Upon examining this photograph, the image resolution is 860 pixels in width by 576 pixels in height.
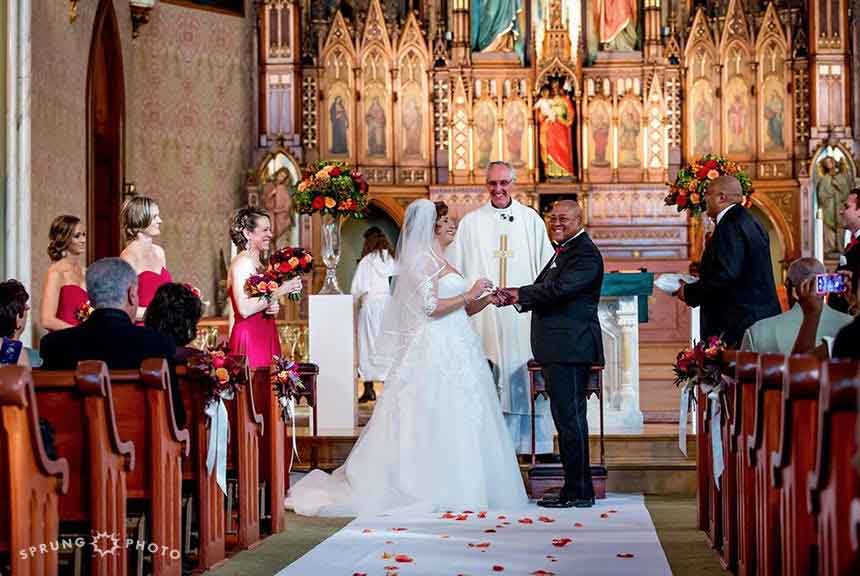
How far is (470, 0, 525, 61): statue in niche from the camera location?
17109 millimetres

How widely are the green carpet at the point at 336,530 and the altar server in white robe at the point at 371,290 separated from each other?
4707 millimetres

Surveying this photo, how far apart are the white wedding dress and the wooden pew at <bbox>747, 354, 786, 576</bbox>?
9.75 ft

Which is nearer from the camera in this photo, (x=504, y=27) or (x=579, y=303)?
(x=579, y=303)

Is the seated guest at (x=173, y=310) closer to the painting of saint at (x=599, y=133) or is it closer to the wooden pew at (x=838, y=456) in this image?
the wooden pew at (x=838, y=456)

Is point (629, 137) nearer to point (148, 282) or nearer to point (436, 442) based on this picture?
point (436, 442)

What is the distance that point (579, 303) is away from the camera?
825 centimetres

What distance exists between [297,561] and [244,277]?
234 centimetres

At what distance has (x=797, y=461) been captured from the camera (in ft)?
14.1

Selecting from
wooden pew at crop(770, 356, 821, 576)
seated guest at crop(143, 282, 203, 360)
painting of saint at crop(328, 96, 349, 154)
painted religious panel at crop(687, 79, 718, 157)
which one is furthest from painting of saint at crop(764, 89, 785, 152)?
wooden pew at crop(770, 356, 821, 576)

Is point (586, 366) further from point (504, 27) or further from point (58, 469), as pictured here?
point (504, 27)

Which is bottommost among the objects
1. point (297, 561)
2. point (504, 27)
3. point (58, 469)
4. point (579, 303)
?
point (297, 561)

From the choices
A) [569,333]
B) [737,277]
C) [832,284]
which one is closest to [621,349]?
[569,333]

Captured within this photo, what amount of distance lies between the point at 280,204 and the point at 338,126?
4.34 feet

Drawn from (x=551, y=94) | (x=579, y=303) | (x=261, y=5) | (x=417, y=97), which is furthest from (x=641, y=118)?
(x=579, y=303)
